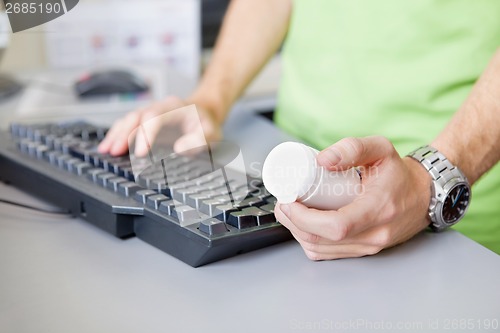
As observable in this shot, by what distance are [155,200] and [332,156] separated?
163 mm

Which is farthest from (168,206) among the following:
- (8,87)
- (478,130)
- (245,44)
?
(8,87)

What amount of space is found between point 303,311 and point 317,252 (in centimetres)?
8

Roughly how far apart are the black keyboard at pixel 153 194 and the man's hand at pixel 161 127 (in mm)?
24

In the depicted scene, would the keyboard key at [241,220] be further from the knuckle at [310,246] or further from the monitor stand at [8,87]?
the monitor stand at [8,87]

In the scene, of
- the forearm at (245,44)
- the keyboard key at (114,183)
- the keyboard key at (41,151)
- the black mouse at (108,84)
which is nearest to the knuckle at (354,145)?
the keyboard key at (114,183)

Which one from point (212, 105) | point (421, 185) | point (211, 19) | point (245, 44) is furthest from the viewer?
point (211, 19)

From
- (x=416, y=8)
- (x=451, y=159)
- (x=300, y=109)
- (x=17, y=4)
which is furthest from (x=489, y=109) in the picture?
(x=17, y=4)

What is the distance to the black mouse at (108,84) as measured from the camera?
1.08 m

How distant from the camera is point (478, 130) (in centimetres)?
65

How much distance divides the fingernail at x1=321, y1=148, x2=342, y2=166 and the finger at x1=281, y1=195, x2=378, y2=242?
41mm

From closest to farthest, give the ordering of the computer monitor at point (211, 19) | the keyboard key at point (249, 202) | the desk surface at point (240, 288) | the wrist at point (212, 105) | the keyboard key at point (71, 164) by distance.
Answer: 1. the desk surface at point (240, 288)
2. the keyboard key at point (249, 202)
3. the keyboard key at point (71, 164)
4. the wrist at point (212, 105)
5. the computer monitor at point (211, 19)

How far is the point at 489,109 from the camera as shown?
2.15 feet

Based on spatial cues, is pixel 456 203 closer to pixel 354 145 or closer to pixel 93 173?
pixel 354 145

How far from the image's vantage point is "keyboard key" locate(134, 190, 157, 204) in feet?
1.86
